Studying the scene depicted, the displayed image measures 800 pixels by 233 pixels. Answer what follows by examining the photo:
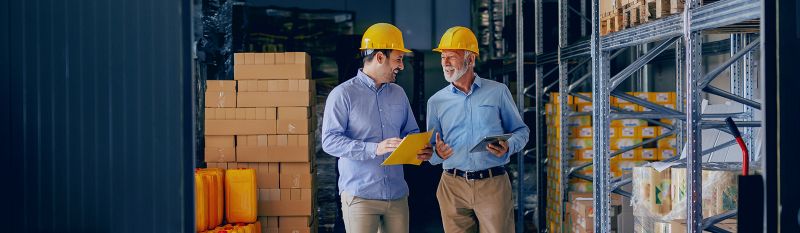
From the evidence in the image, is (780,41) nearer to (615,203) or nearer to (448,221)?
(448,221)

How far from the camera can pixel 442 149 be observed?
5730 mm

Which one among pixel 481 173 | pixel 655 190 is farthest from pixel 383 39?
pixel 655 190

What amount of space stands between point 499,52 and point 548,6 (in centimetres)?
77

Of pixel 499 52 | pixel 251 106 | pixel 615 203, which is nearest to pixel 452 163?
pixel 615 203

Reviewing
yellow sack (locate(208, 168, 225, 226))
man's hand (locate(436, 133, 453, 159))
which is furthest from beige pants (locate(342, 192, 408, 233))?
yellow sack (locate(208, 168, 225, 226))

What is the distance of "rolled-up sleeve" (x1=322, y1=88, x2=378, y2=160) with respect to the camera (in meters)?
5.33

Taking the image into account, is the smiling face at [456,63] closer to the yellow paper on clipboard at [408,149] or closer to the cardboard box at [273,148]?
the yellow paper on clipboard at [408,149]

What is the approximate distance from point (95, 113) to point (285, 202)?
5.09 meters

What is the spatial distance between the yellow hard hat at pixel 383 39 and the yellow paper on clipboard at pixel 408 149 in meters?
0.68

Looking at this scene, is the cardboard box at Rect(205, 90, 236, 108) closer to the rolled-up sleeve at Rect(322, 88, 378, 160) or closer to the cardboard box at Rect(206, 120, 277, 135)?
the cardboard box at Rect(206, 120, 277, 135)

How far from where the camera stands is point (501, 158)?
20.0 ft

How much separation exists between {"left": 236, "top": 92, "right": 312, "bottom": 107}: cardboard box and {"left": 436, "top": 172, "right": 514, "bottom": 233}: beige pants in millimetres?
2272

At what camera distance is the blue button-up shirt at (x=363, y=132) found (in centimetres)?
538

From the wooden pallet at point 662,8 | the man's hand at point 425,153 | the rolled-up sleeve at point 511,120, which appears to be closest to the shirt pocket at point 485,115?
the rolled-up sleeve at point 511,120
